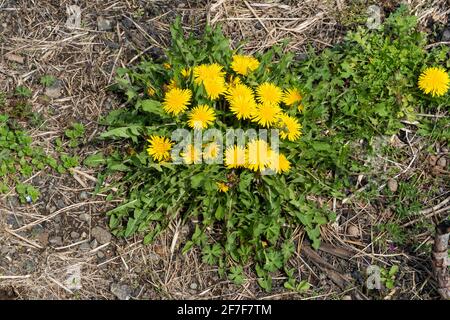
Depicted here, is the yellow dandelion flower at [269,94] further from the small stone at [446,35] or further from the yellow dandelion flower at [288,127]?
the small stone at [446,35]

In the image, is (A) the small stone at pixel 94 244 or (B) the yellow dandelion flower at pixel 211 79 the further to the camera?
(A) the small stone at pixel 94 244

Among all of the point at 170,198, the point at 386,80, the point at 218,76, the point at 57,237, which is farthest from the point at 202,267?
the point at 386,80

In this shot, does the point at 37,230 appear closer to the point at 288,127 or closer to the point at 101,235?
the point at 101,235

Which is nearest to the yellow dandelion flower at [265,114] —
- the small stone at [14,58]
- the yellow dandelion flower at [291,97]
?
the yellow dandelion flower at [291,97]

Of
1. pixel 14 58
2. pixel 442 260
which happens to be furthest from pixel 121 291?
pixel 442 260

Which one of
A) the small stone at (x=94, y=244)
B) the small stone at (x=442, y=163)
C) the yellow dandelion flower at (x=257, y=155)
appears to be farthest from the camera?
the small stone at (x=442, y=163)

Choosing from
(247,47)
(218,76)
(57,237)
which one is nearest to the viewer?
(218,76)

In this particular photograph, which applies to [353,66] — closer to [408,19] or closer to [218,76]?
[408,19]
